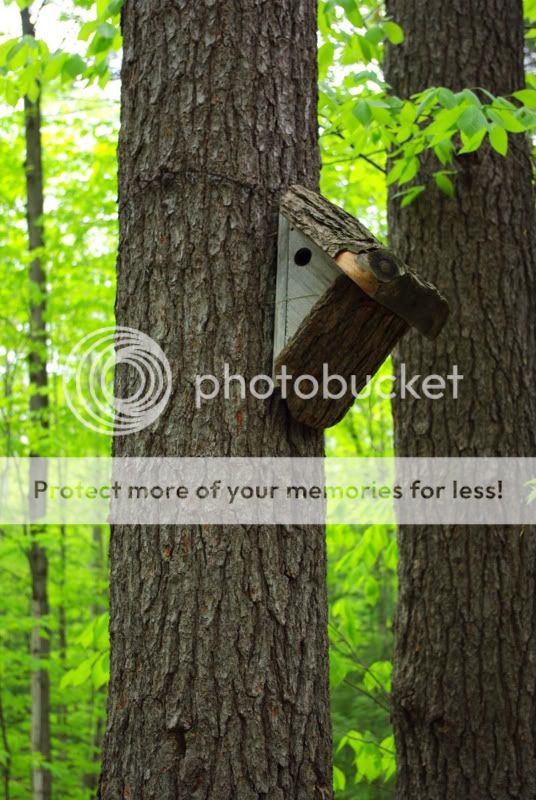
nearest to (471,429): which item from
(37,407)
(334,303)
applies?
(334,303)

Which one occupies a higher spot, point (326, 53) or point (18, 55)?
point (326, 53)

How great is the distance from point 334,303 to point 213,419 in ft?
1.31

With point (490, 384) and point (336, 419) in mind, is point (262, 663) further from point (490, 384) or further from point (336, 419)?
point (490, 384)

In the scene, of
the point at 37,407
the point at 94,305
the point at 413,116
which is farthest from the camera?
the point at 94,305

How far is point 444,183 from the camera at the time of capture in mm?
3617

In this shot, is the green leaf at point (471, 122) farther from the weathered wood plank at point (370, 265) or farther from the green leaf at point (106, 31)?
the green leaf at point (106, 31)

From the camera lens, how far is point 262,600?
1831 mm

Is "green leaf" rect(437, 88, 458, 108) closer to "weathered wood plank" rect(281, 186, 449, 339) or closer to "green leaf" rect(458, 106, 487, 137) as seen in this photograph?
"green leaf" rect(458, 106, 487, 137)

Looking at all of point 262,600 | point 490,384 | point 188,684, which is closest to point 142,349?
point 262,600

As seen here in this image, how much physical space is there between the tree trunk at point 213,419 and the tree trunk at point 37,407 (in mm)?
5160

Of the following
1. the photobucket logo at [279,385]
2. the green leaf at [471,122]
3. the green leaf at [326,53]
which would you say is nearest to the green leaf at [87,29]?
the green leaf at [326,53]

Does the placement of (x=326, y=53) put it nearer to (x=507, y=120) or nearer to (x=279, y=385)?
(x=507, y=120)

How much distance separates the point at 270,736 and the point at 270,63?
5.53 ft

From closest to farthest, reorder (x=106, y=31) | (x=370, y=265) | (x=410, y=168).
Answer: (x=370, y=265) < (x=106, y=31) < (x=410, y=168)
